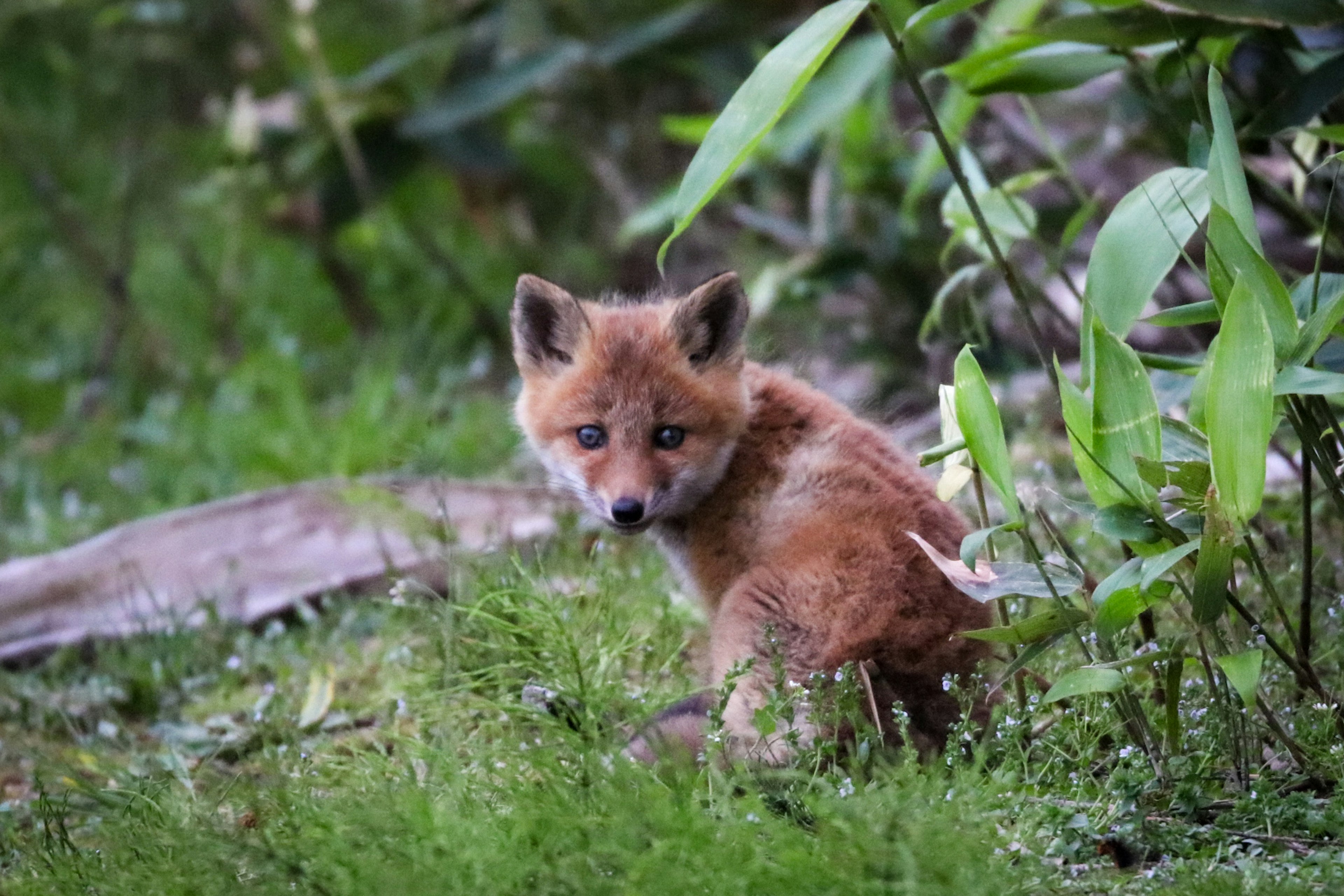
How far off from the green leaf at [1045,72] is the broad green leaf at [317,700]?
98.4 inches

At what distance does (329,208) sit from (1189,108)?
16.8 ft

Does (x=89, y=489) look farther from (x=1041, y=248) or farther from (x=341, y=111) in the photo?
(x=1041, y=248)

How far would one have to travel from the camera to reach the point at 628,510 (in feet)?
11.9

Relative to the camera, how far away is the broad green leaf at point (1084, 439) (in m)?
2.57

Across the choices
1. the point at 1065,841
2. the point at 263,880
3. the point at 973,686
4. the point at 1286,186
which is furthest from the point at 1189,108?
the point at 263,880

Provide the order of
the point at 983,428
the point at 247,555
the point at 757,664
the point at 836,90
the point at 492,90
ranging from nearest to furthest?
the point at 983,428 < the point at 757,664 < the point at 247,555 < the point at 836,90 < the point at 492,90

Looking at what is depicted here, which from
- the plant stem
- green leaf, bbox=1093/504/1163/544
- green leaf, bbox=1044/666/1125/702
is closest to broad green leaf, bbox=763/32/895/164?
the plant stem

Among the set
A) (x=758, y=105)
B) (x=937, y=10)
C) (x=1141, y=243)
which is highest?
(x=937, y=10)

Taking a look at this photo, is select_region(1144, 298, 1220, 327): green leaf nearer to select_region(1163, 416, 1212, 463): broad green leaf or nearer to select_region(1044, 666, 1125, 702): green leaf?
select_region(1163, 416, 1212, 463): broad green leaf

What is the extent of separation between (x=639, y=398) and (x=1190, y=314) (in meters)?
1.56

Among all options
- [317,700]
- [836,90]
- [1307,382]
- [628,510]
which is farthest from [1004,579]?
[836,90]

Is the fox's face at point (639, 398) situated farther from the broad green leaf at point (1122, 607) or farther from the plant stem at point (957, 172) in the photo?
the broad green leaf at point (1122, 607)

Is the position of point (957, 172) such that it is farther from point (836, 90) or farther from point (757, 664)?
point (836, 90)

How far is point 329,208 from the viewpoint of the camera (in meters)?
7.61
